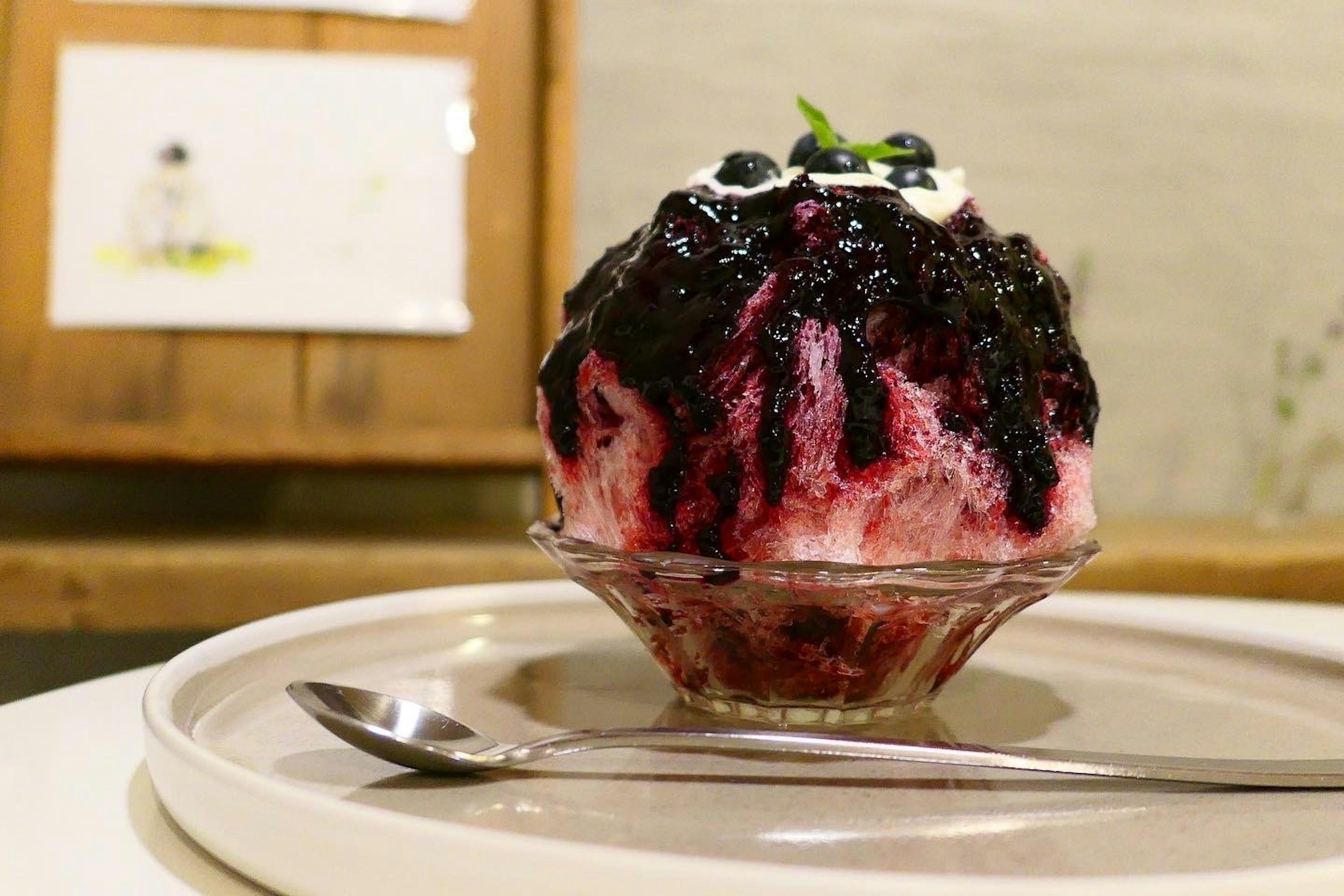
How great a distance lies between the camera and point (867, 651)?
0.57 meters

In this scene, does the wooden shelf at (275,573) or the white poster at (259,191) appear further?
the white poster at (259,191)

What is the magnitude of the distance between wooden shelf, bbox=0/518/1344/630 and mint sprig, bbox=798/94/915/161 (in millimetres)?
914

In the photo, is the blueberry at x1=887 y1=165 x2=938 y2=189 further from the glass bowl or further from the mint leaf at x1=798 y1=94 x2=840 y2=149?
the glass bowl

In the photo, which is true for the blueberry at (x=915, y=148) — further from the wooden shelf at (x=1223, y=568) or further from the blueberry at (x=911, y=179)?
the wooden shelf at (x=1223, y=568)

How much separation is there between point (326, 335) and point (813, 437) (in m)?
1.44

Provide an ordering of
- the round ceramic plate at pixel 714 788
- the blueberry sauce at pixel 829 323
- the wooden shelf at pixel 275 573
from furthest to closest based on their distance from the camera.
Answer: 1. the wooden shelf at pixel 275 573
2. the blueberry sauce at pixel 829 323
3. the round ceramic plate at pixel 714 788

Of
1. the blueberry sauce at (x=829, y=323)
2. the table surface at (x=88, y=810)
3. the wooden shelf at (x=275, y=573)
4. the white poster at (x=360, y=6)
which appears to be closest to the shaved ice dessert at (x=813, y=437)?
→ the blueberry sauce at (x=829, y=323)

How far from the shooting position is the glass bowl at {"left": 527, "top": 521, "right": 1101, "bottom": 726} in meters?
0.52

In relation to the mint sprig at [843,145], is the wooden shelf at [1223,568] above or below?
below

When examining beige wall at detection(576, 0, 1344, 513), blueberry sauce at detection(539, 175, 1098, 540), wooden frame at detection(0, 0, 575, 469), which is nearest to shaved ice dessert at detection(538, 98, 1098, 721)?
blueberry sauce at detection(539, 175, 1098, 540)

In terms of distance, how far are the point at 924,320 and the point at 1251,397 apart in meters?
2.09

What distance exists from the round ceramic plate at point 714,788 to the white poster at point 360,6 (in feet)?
4.52

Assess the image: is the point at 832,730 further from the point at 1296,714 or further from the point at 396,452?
the point at 396,452

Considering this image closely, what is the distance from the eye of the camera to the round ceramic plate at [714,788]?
328 mm
